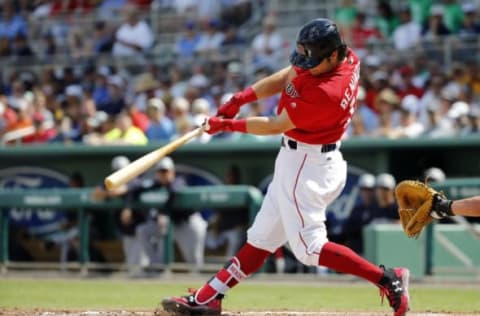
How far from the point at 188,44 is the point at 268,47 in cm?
168

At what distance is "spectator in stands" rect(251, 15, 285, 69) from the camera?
14.4 meters

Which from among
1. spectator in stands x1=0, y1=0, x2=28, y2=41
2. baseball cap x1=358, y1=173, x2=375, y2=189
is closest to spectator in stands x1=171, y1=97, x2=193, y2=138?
baseball cap x1=358, y1=173, x2=375, y2=189

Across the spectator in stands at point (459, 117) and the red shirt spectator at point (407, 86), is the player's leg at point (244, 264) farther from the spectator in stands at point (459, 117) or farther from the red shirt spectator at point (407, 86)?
the red shirt spectator at point (407, 86)

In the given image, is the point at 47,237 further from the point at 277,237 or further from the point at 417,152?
the point at 277,237

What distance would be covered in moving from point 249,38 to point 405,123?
15.4 feet

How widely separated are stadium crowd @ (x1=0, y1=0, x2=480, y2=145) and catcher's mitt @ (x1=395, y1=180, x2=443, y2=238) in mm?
4841

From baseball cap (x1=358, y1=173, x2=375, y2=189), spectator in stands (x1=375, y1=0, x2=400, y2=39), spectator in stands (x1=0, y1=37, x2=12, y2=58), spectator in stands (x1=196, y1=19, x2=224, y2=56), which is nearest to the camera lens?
baseball cap (x1=358, y1=173, x2=375, y2=189)

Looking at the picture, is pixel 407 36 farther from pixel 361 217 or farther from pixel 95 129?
pixel 95 129

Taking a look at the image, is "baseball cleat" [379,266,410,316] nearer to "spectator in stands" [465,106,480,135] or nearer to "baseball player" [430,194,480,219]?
"baseball player" [430,194,480,219]

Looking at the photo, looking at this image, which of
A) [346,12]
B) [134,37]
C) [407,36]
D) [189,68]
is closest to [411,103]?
[407,36]

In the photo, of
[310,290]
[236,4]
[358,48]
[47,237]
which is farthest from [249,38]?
[310,290]

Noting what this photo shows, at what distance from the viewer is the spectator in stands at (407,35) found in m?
13.6

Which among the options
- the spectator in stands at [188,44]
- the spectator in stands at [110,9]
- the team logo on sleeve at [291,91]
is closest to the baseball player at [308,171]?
the team logo on sleeve at [291,91]

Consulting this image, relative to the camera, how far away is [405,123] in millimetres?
11523
